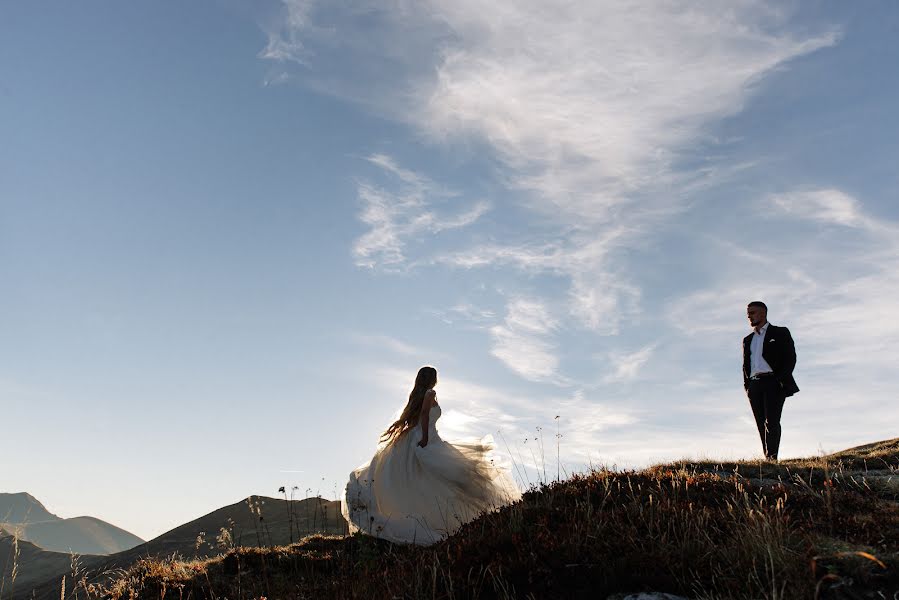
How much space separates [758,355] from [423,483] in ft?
23.4

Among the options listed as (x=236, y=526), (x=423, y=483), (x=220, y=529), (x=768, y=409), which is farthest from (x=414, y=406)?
(x=236, y=526)

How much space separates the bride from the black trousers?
5.19m

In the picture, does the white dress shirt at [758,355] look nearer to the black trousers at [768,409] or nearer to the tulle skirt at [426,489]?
the black trousers at [768,409]

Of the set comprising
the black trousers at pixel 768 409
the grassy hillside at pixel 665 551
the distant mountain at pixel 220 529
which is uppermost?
the black trousers at pixel 768 409

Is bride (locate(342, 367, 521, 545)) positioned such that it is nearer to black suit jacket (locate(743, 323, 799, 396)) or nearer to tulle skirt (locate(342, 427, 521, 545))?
tulle skirt (locate(342, 427, 521, 545))

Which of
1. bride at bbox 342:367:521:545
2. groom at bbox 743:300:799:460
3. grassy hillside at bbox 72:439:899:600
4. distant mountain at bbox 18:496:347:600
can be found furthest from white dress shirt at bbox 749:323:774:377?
distant mountain at bbox 18:496:347:600

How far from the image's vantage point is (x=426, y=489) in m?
11.8

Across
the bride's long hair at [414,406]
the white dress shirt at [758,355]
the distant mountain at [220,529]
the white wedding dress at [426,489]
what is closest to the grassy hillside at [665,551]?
the white wedding dress at [426,489]

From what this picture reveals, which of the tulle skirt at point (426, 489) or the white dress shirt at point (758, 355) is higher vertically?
the white dress shirt at point (758, 355)

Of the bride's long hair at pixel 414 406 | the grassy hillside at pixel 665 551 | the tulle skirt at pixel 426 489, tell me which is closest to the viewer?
Answer: the grassy hillside at pixel 665 551

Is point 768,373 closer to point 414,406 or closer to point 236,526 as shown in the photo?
point 414,406

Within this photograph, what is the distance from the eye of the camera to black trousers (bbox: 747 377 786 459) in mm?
12570

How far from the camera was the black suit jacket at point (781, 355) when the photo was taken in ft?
41.0

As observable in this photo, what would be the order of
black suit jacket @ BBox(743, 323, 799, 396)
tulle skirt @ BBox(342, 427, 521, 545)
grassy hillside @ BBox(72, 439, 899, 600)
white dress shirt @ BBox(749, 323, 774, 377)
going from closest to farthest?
grassy hillside @ BBox(72, 439, 899, 600) → tulle skirt @ BBox(342, 427, 521, 545) → black suit jacket @ BBox(743, 323, 799, 396) → white dress shirt @ BBox(749, 323, 774, 377)
